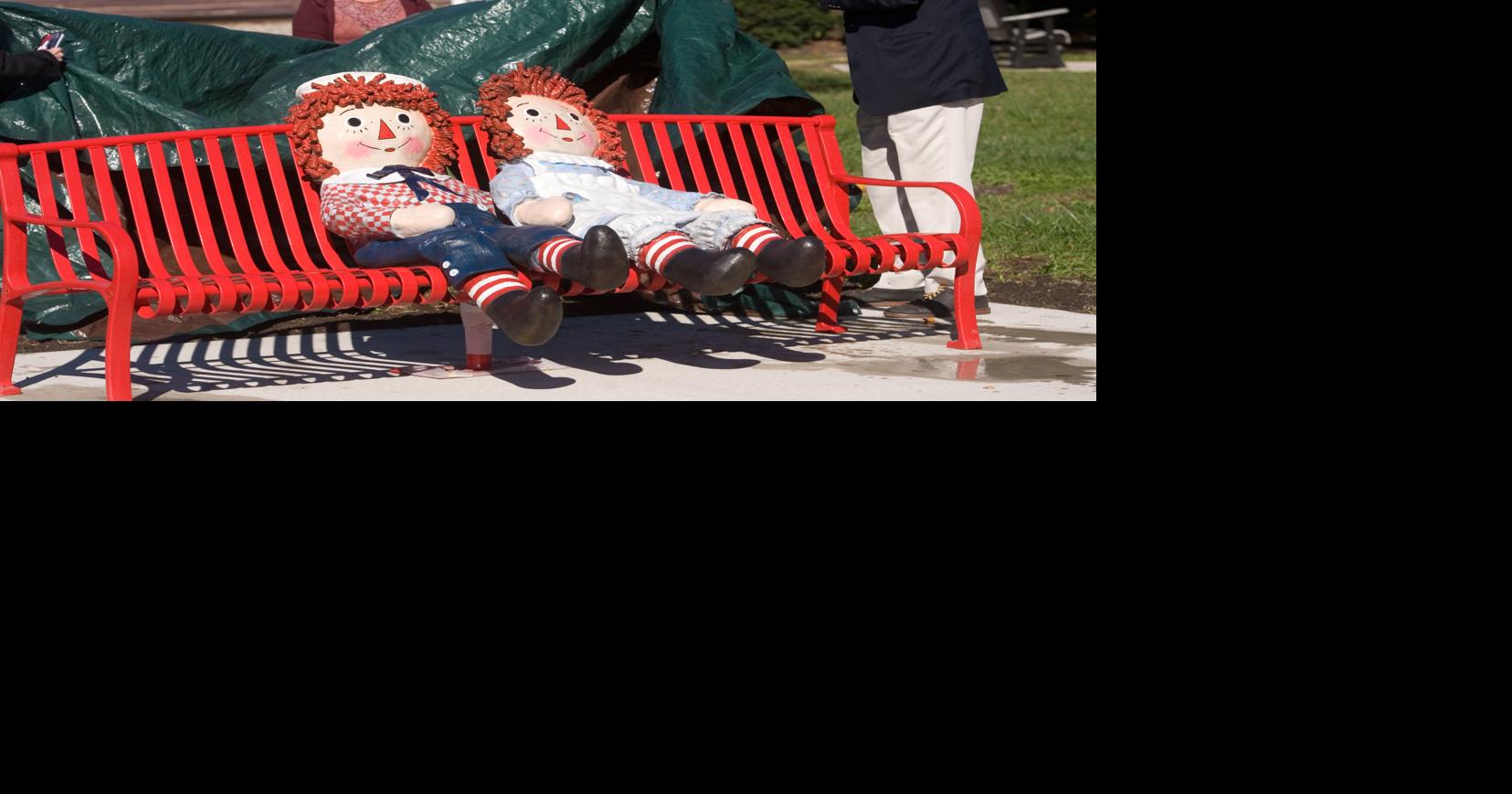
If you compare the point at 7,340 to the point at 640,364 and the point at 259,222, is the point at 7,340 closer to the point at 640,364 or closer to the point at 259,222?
the point at 259,222

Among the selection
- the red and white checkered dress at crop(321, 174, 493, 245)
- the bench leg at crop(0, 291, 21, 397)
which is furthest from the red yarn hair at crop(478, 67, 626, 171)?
the bench leg at crop(0, 291, 21, 397)

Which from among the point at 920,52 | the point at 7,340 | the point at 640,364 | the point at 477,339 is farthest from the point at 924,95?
the point at 7,340

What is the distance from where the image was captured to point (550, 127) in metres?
5.27

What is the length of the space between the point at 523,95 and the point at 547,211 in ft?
2.38

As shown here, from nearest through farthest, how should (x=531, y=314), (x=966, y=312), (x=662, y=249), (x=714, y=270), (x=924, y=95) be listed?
(x=531, y=314) → (x=714, y=270) → (x=662, y=249) → (x=966, y=312) → (x=924, y=95)

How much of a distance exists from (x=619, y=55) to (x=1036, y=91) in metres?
11.6

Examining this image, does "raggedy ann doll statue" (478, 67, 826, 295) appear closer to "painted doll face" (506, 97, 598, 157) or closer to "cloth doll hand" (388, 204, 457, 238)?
"painted doll face" (506, 97, 598, 157)

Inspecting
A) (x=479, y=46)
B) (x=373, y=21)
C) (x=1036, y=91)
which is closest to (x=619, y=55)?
(x=479, y=46)

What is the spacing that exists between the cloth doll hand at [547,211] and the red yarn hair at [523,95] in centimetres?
46

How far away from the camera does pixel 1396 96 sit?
1.05m

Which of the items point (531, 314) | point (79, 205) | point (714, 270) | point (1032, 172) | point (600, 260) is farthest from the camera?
point (1032, 172)

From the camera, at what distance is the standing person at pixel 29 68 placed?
18.6 ft

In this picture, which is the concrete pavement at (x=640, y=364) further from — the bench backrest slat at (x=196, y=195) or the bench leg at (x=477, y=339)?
the bench backrest slat at (x=196, y=195)

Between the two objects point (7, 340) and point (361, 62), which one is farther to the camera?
point (361, 62)
